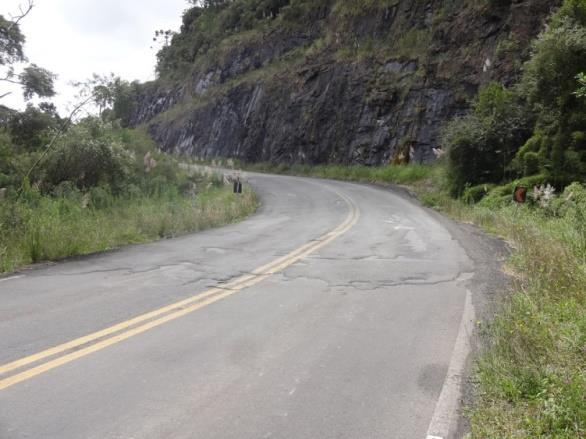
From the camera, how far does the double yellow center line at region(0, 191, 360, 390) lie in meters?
4.23

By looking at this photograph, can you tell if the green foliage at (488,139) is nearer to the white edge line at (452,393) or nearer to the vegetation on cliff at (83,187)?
the vegetation on cliff at (83,187)

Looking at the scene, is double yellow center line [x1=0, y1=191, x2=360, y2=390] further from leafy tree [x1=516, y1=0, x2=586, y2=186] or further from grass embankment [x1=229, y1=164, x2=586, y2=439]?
leafy tree [x1=516, y1=0, x2=586, y2=186]

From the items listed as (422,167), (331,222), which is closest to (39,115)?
(331,222)

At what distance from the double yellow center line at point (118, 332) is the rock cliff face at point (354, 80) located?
82.5 ft

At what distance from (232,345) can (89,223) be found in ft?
24.8

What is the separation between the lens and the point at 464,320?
20.1 feet

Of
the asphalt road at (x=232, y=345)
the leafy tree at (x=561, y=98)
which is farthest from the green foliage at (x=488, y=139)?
the asphalt road at (x=232, y=345)

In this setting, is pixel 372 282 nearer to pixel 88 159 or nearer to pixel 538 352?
pixel 538 352

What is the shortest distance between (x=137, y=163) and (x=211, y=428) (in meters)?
19.4

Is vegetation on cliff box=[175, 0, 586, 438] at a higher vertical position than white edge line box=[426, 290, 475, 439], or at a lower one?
higher

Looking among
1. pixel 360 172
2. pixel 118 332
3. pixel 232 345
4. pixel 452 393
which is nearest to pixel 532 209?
pixel 452 393

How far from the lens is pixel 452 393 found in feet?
13.6

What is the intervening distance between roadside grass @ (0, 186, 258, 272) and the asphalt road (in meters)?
0.74

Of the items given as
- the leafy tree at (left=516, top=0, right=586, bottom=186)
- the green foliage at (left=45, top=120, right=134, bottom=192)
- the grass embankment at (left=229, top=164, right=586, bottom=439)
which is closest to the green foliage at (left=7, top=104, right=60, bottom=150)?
the green foliage at (left=45, top=120, right=134, bottom=192)
